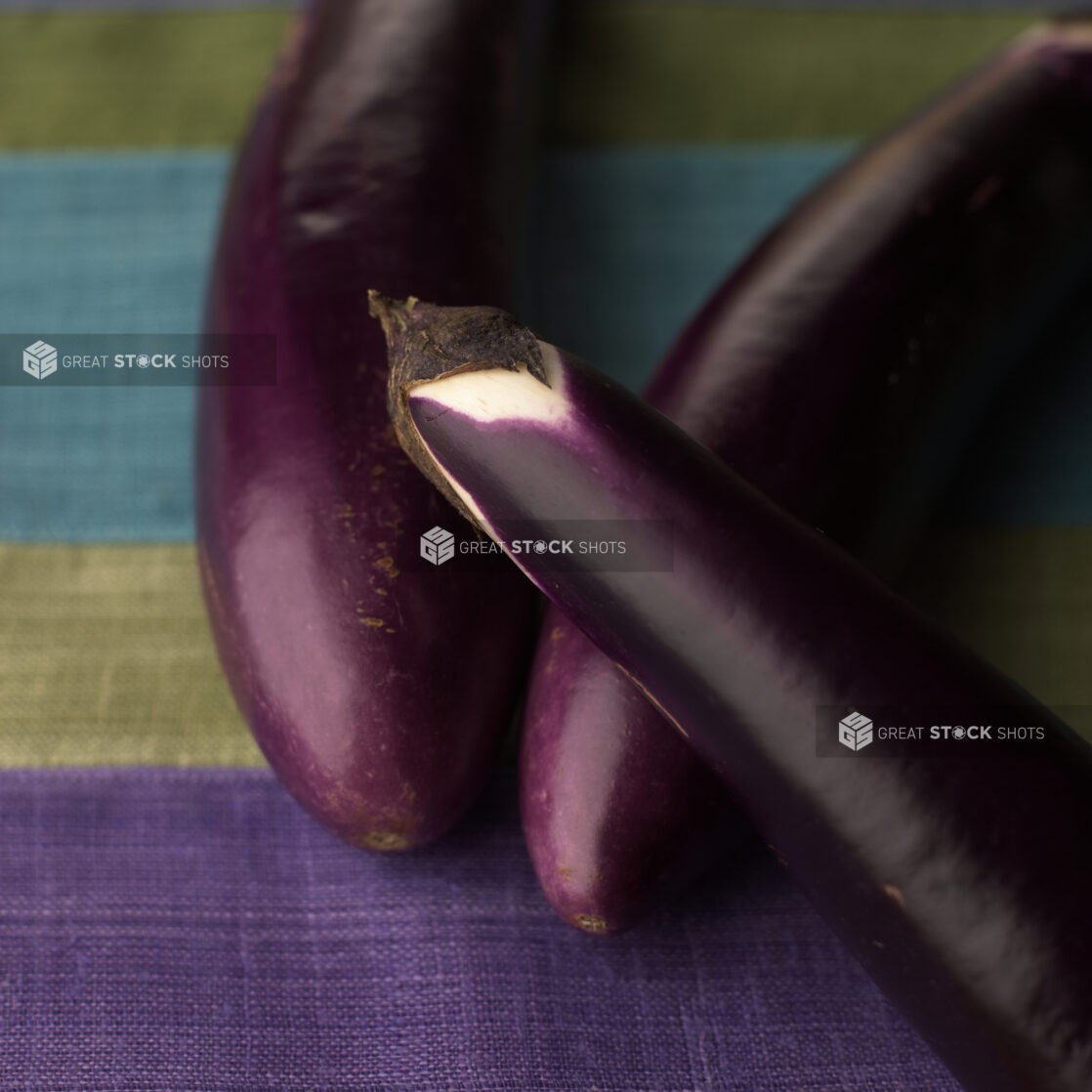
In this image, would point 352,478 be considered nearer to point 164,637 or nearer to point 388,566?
point 388,566

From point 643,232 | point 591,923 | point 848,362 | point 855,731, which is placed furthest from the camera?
point 643,232

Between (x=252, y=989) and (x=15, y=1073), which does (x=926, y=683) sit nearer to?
(x=252, y=989)

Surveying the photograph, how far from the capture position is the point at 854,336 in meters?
0.74

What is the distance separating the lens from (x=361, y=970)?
0.65 m

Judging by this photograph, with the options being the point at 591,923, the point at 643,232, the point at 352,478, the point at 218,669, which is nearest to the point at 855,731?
the point at 591,923

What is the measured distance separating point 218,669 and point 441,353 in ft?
1.00

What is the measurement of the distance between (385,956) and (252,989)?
0.23ft

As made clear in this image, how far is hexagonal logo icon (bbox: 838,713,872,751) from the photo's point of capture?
501 mm

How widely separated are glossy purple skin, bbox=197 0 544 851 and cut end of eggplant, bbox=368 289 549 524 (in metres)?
0.06

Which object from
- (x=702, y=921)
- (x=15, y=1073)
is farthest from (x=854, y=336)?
(x=15, y=1073)

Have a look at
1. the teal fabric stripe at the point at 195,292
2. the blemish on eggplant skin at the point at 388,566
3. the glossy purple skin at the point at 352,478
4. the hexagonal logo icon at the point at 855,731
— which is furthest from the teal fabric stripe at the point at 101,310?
the hexagonal logo icon at the point at 855,731

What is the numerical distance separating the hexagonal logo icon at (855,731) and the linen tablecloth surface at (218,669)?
0.22 meters

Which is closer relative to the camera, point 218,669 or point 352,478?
point 352,478

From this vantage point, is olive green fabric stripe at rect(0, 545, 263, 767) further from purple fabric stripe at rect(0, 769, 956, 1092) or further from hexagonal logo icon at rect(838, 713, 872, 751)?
hexagonal logo icon at rect(838, 713, 872, 751)
